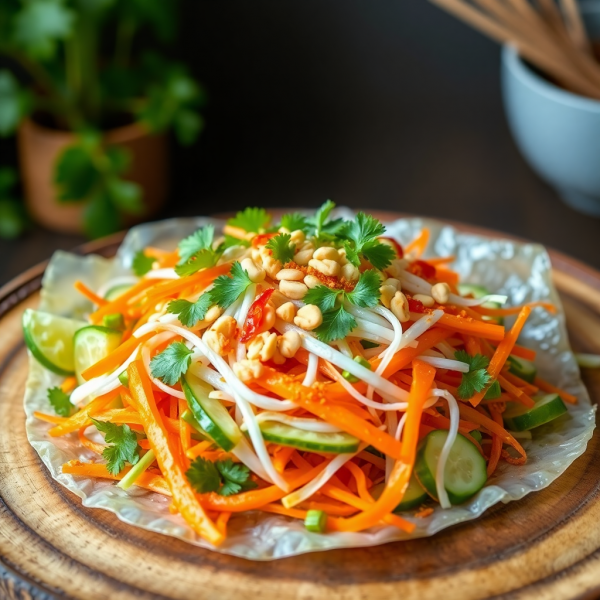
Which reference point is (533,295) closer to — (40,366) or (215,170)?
(40,366)

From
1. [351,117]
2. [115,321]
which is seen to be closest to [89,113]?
[351,117]

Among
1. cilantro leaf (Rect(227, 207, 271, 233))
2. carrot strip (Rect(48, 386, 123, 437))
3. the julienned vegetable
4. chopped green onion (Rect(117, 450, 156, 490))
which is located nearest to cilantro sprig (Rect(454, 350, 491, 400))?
the julienned vegetable

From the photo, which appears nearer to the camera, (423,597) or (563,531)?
(423,597)

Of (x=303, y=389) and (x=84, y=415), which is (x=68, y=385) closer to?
(x=84, y=415)

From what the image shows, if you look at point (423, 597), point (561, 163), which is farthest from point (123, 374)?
point (561, 163)

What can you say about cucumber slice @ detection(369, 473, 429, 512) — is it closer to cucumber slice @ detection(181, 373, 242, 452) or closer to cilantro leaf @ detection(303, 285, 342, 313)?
cucumber slice @ detection(181, 373, 242, 452)

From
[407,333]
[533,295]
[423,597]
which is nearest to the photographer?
[423,597]

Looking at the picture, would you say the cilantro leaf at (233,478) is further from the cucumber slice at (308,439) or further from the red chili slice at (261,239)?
the red chili slice at (261,239)
